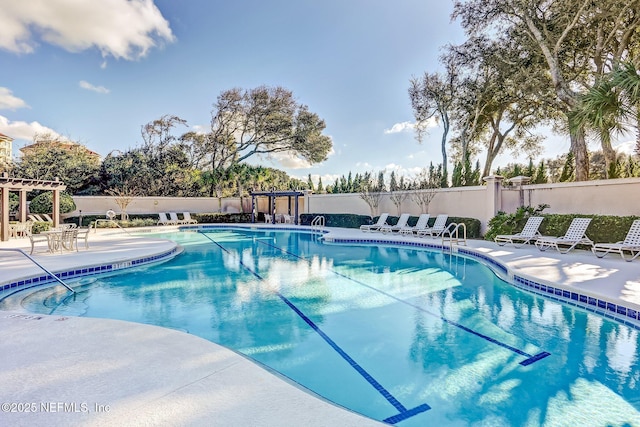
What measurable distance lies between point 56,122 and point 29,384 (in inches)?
1200

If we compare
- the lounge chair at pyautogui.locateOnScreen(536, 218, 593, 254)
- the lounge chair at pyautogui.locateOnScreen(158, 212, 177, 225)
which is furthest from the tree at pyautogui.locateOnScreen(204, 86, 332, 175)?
the lounge chair at pyautogui.locateOnScreen(536, 218, 593, 254)

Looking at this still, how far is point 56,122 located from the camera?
2578cm

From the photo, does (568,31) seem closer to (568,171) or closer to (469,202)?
(568,171)

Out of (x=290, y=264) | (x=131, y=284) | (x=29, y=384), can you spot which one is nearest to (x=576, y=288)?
(x=290, y=264)

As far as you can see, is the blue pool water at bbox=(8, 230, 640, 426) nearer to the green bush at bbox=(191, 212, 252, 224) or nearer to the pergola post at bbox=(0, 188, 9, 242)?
the pergola post at bbox=(0, 188, 9, 242)

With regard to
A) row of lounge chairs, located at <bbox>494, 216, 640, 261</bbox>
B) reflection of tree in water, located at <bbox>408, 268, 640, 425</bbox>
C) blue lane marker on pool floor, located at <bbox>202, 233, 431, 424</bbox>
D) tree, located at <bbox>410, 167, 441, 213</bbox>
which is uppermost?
tree, located at <bbox>410, 167, 441, 213</bbox>

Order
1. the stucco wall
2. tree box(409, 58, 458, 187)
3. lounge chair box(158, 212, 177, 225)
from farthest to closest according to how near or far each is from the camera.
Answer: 1. lounge chair box(158, 212, 177, 225)
2. tree box(409, 58, 458, 187)
3. the stucco wall

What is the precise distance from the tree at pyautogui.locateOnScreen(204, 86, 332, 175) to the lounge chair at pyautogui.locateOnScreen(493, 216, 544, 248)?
18703 millimetres

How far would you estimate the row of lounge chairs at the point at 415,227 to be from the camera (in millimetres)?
13360

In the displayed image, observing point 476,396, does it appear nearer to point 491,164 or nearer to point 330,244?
point 330,244

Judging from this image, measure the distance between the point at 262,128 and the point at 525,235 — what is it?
2101 centimetres

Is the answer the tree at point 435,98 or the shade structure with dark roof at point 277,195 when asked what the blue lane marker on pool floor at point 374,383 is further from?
the tree at point 435,98

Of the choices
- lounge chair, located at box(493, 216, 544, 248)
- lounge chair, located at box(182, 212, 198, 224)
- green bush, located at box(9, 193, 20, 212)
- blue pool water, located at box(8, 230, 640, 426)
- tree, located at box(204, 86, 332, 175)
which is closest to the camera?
blue pool water, located at box(8, 230, 640, 426)

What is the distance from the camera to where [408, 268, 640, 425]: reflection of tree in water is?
112 inches
